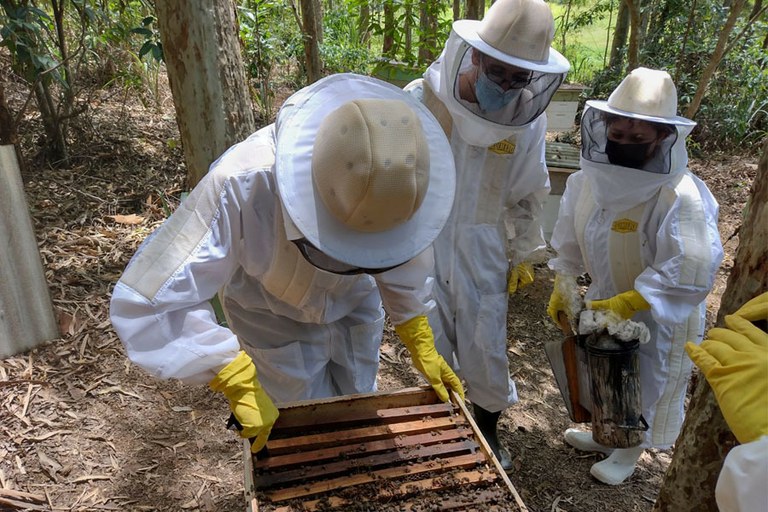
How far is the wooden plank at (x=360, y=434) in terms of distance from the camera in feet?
6.14

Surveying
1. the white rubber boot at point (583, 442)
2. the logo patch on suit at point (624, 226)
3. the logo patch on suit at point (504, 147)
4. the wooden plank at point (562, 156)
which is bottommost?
the white rubber boot at point (583, 442)

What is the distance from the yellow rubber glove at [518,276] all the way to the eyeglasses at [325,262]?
5.25 ft

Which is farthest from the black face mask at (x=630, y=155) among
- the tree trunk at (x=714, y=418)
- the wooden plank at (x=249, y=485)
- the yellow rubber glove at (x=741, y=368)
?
the wooden plank at (x=249, y=485)

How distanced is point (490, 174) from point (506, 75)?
1.67ft

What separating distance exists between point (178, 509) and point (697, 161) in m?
9.16

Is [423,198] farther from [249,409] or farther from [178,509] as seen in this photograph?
[178,509]

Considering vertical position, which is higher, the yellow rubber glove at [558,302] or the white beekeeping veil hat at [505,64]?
the white beekeeping veil hat at [505,64]

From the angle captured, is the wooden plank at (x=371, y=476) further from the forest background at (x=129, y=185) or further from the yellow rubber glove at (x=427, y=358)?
the forest background at (x=129, y=185)

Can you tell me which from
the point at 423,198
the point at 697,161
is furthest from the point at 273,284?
the point at 697,161

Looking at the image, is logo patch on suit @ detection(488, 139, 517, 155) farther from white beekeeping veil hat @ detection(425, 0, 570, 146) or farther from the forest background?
the forest background

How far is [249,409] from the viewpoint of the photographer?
178 centimetres

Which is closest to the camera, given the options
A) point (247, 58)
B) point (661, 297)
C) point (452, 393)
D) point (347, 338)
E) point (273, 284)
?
point (273, 284)

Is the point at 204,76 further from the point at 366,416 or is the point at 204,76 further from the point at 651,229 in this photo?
the point at 651,229

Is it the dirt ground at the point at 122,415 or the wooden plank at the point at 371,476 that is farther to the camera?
the dirt ground at the point at 122,415
